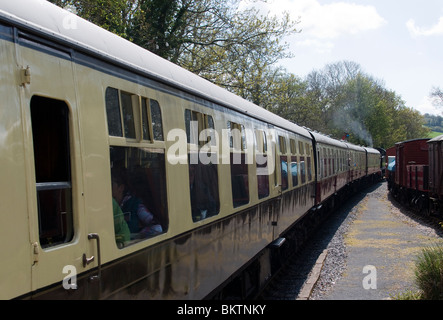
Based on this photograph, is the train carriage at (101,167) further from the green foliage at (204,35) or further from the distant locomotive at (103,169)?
the green foliage at (204,35)

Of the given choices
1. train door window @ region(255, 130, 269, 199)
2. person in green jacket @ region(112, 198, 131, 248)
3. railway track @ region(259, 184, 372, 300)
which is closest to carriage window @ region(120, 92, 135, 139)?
person in green jacket @ region(112, 198, 131, 248)

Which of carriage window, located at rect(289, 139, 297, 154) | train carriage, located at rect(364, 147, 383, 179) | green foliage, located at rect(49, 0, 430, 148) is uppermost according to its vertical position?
green foliage, located at rect(49, 0, 430, 148)

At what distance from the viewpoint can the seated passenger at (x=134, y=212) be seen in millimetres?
3096

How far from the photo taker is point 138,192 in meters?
3.33

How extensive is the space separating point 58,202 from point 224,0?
17816 mm

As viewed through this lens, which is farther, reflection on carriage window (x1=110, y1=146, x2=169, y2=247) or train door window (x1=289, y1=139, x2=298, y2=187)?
train door window (x1=289, y1=139, x2=298, y2=187)

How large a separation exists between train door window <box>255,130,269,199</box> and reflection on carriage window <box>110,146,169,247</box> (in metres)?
3.38

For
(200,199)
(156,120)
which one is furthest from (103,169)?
(200,199)

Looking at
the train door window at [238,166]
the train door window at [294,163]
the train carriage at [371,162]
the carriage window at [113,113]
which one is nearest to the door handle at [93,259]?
the carriage window at [113,113]

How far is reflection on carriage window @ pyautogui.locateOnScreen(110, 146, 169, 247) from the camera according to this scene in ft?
10.1

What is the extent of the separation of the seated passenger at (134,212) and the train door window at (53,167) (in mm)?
455

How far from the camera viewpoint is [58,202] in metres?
2.56

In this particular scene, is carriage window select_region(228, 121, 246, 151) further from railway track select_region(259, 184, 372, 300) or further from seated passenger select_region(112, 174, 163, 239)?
railway track select_region(259, 184, 372, 300)
